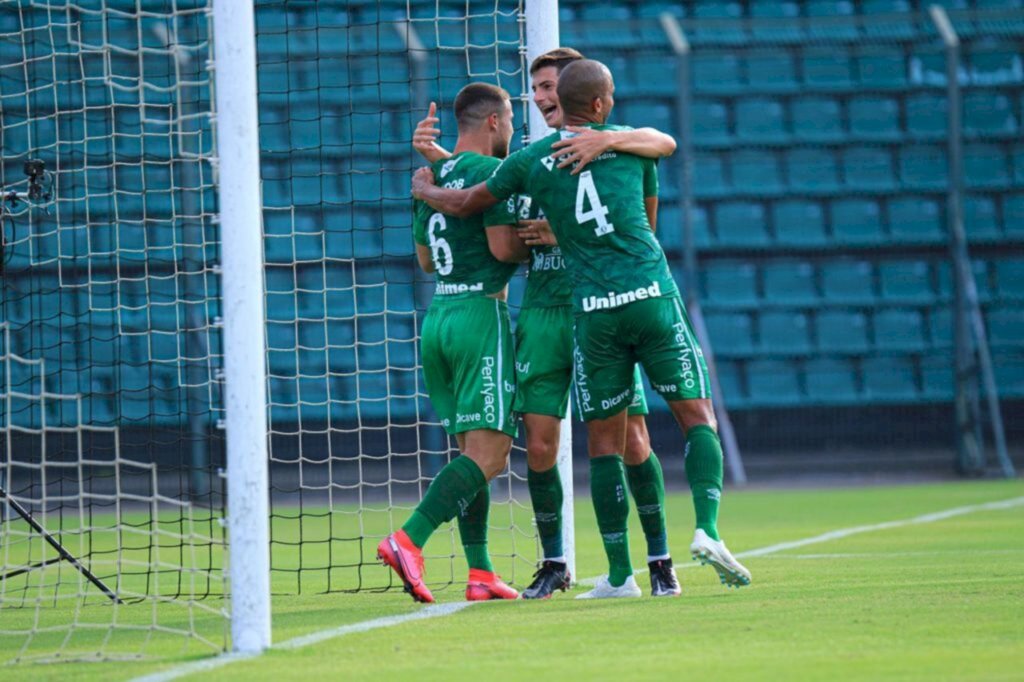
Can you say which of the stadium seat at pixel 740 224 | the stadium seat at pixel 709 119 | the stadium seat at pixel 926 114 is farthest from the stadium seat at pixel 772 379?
the stadium seat at pixel 926 114

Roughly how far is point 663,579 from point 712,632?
1173mm

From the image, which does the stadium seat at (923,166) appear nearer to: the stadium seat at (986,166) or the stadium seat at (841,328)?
the stadium seat at (986,166)

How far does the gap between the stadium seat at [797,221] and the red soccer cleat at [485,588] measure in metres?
10.1

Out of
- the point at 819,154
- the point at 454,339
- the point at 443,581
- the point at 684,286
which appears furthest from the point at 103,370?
the point at 454,339

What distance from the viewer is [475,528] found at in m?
5.96

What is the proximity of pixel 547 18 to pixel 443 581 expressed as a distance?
262 cm

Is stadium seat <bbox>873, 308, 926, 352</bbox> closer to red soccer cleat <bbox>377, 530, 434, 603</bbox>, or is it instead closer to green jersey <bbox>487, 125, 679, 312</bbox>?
green jersey <bbox>487, 125, 679, 312</bbox>

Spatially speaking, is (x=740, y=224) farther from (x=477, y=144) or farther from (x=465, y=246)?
(x=465, y=246)

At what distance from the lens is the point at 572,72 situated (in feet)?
18.3

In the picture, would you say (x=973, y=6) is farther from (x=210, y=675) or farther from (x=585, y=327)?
(x=210, y=675)

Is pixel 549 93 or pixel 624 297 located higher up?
pixel 549 93

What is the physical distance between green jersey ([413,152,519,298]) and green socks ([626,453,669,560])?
3.06 feet

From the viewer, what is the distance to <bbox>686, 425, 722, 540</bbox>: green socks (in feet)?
17.9

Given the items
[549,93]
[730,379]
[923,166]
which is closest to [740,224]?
[730,379]
